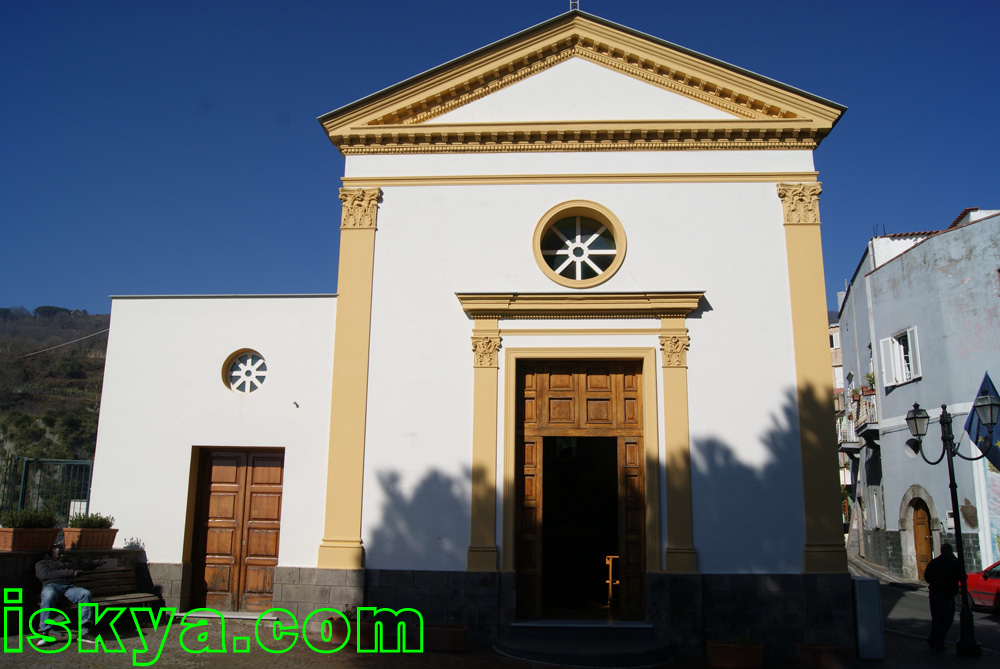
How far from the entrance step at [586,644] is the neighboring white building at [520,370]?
36cm

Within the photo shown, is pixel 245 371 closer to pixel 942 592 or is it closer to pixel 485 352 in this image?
pixel 485 352

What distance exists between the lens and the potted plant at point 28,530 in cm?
1013

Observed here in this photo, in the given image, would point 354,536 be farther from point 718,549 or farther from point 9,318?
point 9,318

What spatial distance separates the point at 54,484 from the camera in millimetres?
13422

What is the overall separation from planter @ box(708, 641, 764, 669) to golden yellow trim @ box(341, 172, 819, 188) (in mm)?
7281

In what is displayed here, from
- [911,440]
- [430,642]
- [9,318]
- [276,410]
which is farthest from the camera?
[9,318]

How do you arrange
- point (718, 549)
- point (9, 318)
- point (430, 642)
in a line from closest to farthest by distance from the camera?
1. point (430, 642)
2. point (718, 549)
3. point (9, 318)

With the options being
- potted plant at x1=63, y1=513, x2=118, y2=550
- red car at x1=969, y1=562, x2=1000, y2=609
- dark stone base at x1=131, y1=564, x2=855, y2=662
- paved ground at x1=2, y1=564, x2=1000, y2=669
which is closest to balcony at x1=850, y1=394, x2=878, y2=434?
red car at x1=969, y1=562, x2=1000, y2=609

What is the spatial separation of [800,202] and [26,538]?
1290 cm

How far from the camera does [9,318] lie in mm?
60750

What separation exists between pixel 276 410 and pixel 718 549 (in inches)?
291

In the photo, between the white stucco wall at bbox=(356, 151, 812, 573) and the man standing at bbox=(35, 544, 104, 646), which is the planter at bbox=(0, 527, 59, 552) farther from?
the white stucco wall at bbox=(356, 151, 812, 573)

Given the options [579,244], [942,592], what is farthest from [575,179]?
[942,592]

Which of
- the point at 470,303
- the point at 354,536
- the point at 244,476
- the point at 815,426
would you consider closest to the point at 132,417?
the point at 244,476
